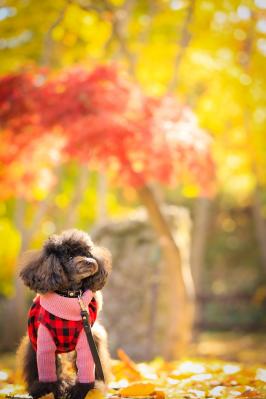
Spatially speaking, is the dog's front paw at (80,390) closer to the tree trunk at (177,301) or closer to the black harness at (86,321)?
the black harness at (86,321)

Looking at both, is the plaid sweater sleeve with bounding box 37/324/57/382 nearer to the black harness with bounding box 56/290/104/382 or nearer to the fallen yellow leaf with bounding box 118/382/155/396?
the black harness with bounding box 56/290/104/382

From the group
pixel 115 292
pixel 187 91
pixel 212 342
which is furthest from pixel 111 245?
pixel 212 342

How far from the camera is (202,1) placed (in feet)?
15.5

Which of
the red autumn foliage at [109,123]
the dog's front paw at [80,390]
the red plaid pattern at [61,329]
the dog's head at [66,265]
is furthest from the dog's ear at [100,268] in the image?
the red autumn foliage at [109,123]

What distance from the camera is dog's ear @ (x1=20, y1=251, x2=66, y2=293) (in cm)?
218

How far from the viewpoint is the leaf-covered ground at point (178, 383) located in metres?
2.53

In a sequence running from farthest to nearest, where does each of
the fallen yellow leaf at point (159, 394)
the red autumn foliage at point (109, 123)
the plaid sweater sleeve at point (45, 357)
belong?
the red autumn foliage at point (109, 123)
the fallen yellow leaf at point (159, 394)
the plaid sweater sleeve at point (45, 357)

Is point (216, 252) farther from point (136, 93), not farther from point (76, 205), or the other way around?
point (136, 93)

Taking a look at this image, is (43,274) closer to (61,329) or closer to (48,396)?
(61,329)

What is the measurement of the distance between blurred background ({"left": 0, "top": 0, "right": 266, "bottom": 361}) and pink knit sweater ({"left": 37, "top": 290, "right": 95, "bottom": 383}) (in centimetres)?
198

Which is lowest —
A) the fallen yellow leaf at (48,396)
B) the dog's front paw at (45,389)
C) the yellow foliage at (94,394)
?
the yellow foliage at (94,394)

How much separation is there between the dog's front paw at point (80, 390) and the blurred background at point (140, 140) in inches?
86.2

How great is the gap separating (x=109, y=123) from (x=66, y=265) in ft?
6.69

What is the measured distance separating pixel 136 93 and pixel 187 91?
13.0 ft
